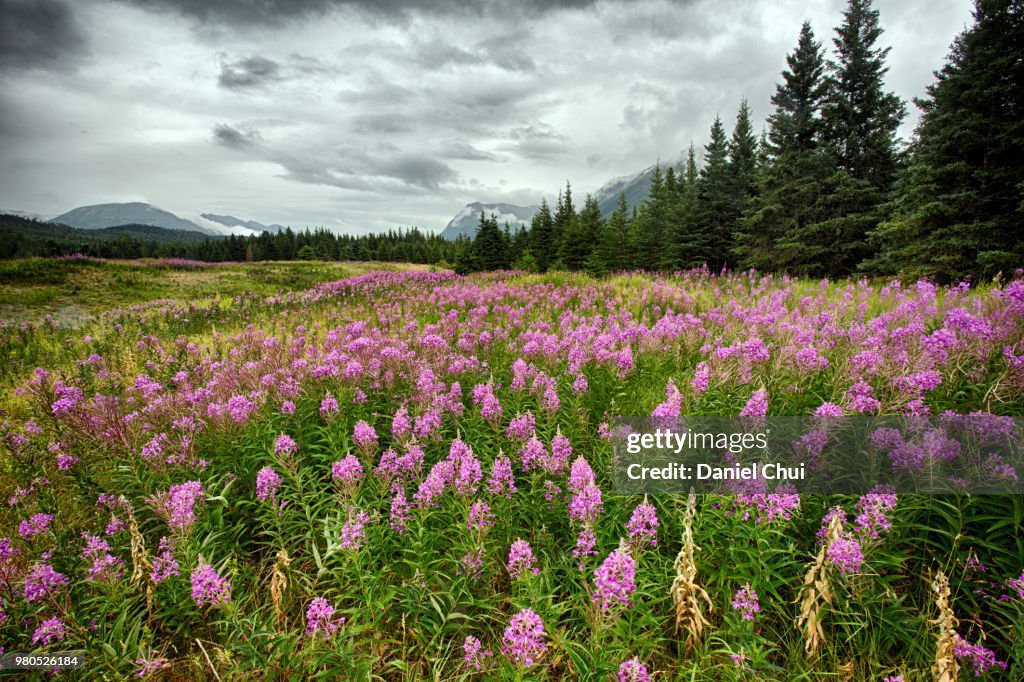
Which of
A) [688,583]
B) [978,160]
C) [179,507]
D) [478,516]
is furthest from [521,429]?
[978,160]

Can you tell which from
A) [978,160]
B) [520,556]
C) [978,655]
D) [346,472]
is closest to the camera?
[978,655]

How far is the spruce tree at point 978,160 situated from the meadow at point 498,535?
1041 centimetres

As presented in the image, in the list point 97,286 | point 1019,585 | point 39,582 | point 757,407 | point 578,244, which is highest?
point 578,244

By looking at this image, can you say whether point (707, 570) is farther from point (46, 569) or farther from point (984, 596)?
point (46, 569)

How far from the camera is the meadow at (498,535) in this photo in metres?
2.36

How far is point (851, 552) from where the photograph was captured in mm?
2309

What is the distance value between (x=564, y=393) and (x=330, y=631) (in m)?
3.46

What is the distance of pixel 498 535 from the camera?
3266mm

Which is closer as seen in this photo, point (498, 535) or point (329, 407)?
point (498, 535)

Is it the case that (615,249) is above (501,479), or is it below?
above

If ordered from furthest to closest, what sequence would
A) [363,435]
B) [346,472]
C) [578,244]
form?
[578,244] → [363,435] → [346,472]

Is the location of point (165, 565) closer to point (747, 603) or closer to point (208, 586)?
point (208, 586)

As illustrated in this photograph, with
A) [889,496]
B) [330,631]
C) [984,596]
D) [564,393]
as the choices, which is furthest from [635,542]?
[564,393]

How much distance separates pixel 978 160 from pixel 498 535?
19.8m
